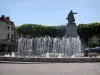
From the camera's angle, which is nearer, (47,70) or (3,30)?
(47,70)

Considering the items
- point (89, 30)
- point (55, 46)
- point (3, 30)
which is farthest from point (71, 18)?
point (3, 30)

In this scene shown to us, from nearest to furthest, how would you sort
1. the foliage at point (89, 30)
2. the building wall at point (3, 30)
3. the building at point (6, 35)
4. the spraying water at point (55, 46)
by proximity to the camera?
the spraying water at point (55, 46) → the foliage at point (89, 30) → the building at point (6, 35) → the building wall at point (3, 30)

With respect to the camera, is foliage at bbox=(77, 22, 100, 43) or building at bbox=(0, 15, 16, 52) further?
building at bbox=(0, 15, 16, 52)

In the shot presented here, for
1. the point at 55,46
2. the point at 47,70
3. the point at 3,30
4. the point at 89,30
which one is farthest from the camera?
the point at 3,30

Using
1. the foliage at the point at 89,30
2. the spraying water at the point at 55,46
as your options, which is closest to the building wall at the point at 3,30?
the spraying water at the point at 55,46

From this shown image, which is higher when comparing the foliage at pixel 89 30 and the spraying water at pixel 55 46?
the foliage at pixel 89 30

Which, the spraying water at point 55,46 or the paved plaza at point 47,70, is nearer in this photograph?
the paved plaza at point 47,70

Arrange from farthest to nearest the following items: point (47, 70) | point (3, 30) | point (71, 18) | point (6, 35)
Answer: point (6, 35)
point (3, 30)
point (71, 18)
point (47, 70)

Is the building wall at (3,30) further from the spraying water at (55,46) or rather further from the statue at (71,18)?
the statue at (71,18)

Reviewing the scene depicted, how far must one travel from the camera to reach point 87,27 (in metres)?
56.8

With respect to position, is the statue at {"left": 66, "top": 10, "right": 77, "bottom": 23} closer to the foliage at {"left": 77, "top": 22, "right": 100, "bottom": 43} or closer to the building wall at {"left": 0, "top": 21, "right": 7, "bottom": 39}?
the foliage at {"left": 77, "top": 22, "right": 100, "bottom": 43}

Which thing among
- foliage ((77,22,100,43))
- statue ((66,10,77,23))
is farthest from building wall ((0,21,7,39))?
statue ((66,10,77,23))

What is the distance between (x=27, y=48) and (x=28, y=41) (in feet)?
4.68

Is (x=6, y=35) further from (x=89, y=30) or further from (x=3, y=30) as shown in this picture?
(x=89, y=30)
